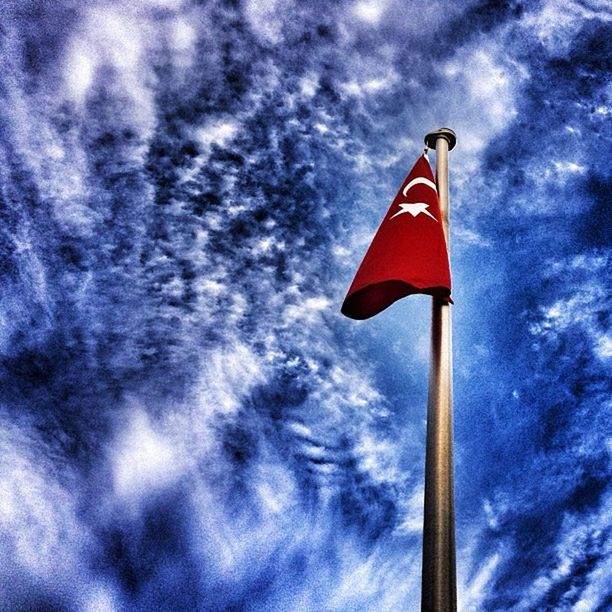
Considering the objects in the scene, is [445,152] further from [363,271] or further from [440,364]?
[440,364]

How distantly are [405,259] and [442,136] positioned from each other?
2.06 metres

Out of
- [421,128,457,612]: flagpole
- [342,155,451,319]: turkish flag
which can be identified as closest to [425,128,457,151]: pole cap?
[342,155,451,319]: turkish flag

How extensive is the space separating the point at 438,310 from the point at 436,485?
1.55m

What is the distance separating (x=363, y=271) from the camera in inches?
219

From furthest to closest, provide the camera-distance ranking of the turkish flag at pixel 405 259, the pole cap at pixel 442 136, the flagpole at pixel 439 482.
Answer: the pole cap at pixel 442 136
the turkish flag at pixel 405 259
the flagpole at pixel 439 482

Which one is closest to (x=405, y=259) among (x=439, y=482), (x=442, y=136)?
(x=439, y=482)

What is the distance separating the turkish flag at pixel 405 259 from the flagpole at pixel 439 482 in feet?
1.00

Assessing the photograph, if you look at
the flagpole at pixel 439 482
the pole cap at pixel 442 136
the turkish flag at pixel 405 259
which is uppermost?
the pole cap at pixel 442 136

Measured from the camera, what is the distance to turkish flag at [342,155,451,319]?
515 cm

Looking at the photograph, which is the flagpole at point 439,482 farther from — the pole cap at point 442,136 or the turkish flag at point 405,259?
the pole cap at point 442,136

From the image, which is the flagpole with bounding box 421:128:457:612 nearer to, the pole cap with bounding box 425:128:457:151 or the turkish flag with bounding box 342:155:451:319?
the turkish flag with bounding box 342:155:451:319

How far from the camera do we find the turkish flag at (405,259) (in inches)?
203

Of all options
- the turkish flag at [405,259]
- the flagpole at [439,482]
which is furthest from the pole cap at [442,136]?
the flagpole at [439,482]

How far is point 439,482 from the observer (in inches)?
169
